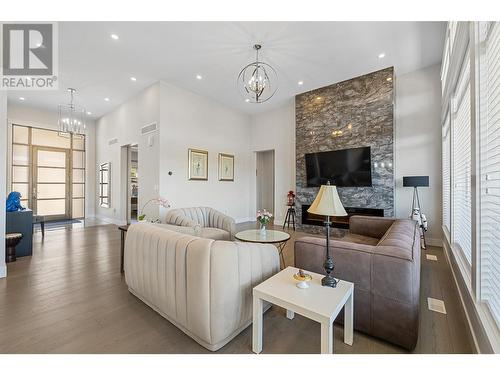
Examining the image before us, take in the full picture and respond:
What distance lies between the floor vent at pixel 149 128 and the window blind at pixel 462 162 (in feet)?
17.6

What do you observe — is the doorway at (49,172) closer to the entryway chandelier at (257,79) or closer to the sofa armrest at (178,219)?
the sofa armrest at (178,219)

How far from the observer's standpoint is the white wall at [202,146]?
5234 mm

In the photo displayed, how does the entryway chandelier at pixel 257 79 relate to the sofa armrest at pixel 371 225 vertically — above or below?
above

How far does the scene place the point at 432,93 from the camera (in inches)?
174

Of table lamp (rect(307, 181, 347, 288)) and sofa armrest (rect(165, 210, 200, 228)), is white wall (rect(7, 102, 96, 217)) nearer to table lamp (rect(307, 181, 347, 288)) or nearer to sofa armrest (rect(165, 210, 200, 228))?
sofa armrest (rect(165, 210, 200, 228))

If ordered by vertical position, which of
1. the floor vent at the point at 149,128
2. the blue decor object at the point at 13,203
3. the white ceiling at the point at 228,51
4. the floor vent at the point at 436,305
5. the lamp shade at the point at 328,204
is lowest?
the floor vent at the point at 436,305

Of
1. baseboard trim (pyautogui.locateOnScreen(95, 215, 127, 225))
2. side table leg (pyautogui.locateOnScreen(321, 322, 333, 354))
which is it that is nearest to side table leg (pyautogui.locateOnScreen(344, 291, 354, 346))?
side table leg (pyautogui.locateOnScreen(321, 322, 333, 354))

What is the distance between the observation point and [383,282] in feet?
5.29

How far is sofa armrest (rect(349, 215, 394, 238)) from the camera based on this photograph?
10.8ft

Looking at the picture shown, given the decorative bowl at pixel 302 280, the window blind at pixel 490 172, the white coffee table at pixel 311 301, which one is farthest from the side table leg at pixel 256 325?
the window blind at pixel 490 172

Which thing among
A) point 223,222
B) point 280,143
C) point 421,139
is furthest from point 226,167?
point 421,139

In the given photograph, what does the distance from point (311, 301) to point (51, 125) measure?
933cm

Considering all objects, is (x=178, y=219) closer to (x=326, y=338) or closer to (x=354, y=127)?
(x=326, y=338)
